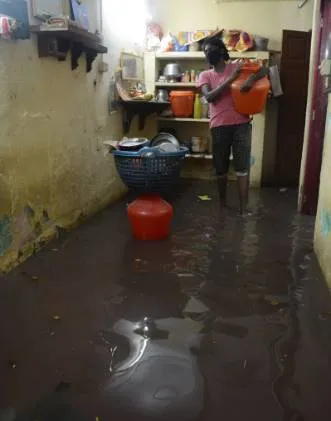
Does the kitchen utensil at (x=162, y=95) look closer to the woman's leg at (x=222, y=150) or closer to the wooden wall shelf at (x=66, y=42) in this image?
the woman's leg at (x=222, y=150)

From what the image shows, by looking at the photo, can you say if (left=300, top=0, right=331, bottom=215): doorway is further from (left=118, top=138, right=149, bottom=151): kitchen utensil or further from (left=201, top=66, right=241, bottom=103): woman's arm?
(left=118, top=138, right=149, bottom=151): kitchen utensil

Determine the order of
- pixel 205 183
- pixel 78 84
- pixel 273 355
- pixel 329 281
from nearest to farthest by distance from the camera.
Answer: pixel 273 355 < pixel 329 281 < pixel 78 84 < pixel 205 183

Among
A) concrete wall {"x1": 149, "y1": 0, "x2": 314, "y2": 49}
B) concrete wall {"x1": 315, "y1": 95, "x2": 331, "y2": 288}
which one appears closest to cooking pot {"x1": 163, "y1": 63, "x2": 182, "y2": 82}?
concrete wall {"x1": 149, "y1": 0, "x2": 314, "y2": 49}

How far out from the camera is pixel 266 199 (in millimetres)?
4637

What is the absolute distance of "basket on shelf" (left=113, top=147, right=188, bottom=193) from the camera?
10.1ft

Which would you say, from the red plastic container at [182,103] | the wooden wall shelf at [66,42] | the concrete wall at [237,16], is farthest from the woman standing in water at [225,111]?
the concrete wall at [237,16]

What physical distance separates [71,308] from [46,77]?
1588 millimetres

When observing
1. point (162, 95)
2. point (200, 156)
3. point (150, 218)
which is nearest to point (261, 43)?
point (162, 95)

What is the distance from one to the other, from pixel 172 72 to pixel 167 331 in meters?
3.90

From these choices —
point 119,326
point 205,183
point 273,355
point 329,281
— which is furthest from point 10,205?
point 205,183

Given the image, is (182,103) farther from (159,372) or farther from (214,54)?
(159,372)

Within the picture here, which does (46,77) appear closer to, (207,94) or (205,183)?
(207,94)

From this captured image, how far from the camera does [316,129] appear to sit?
3.72m

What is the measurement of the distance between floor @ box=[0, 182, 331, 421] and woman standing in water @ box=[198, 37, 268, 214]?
0.83 metres
